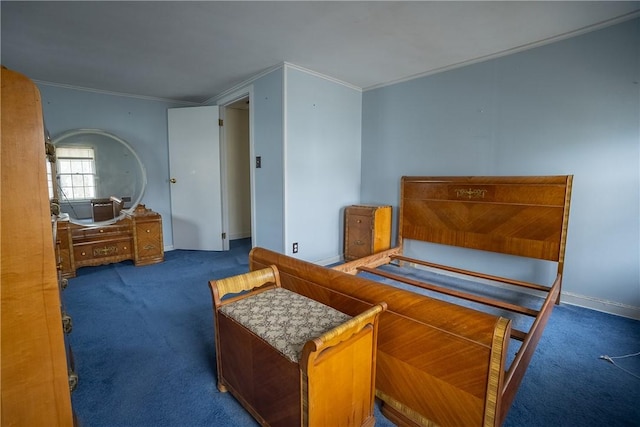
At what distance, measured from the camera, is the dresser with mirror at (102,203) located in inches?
130

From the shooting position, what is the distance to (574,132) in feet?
7.93

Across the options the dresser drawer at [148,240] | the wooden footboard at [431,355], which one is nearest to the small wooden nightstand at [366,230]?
the wooden footboard at [431,355]

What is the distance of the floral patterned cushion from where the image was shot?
3.61ft

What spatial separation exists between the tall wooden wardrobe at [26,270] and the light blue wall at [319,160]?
2337 millimetres

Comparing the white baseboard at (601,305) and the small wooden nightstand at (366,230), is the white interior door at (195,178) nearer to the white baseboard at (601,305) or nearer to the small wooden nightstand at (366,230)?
the small wooden nightstand at (366,230)

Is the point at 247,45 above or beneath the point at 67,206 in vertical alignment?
above

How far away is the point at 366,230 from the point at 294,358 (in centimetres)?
247

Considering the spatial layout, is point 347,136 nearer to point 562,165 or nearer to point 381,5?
point 381,5

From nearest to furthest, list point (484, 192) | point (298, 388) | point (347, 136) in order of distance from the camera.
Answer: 1. point (298, 388)
2. point (484, 192)
3. point (347, 136)

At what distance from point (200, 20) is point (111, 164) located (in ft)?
8.24

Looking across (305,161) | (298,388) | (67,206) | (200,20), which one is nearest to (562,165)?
(305,161)

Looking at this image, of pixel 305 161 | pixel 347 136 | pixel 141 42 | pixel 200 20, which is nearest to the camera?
pixel 200 20

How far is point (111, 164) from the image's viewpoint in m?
3.71

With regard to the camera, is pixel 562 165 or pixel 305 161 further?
pixel 305 161
